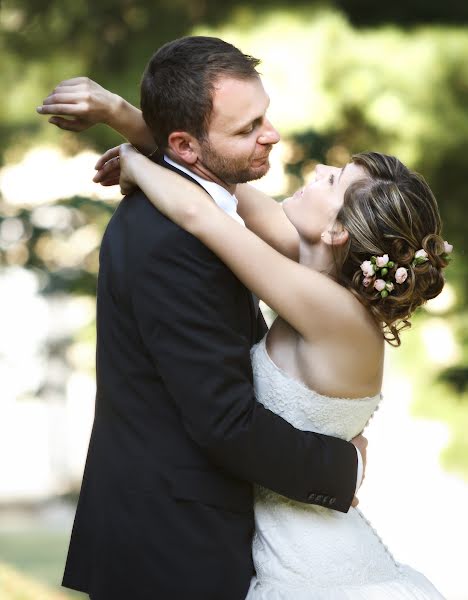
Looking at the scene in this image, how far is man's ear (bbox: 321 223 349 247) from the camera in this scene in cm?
222

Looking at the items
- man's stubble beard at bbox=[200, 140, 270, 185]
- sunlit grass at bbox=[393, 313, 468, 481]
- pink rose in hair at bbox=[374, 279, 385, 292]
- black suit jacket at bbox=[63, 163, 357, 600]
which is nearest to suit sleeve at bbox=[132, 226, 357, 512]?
black suit jacket at bbox=[63, 163, 357, 600]

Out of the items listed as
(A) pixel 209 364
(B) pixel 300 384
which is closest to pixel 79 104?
(A) pixel 209 364

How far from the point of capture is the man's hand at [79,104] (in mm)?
2199

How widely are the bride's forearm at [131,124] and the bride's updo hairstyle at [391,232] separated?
1.57 feet

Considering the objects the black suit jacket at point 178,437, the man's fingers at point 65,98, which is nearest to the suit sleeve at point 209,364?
the black suit jacket at point 178,437

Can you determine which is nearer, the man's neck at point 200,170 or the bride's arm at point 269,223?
the man's neck at point 200,170

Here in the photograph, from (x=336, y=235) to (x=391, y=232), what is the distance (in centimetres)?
13

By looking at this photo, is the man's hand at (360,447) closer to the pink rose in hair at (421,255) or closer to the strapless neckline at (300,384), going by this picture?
the strapless neckline at (300,384)

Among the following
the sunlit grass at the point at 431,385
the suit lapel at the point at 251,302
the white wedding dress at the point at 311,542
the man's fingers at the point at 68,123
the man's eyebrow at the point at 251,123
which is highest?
the man's eyebrow at the point at 251,123

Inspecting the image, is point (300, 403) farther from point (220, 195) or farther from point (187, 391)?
point (220, 195)

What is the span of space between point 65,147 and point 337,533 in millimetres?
4391

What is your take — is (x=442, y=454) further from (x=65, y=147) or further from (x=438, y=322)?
(x=65, y=147)

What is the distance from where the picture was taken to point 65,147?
6191mm

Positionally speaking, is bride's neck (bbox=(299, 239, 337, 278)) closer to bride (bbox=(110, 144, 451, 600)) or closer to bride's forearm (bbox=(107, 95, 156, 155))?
bride (bbox=(110, 144, 451, 600))
